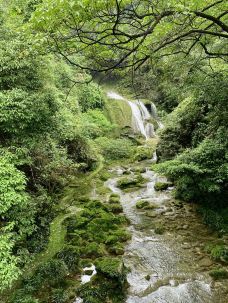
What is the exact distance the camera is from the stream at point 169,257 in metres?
7.04

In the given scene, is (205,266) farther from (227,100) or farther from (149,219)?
(227,100)

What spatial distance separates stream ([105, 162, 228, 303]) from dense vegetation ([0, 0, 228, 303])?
0.47 meters

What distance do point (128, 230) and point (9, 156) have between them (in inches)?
A: 205

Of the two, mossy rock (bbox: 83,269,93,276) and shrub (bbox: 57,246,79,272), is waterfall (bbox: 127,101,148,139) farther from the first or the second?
mossy rock (bbox: 83,269,93,276)

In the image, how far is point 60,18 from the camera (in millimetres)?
4766

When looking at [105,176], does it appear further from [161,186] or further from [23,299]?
[23,299]

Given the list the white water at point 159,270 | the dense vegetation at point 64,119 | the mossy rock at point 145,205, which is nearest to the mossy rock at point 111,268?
the dense vegetation at point 64,119

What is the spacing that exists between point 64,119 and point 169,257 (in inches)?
230

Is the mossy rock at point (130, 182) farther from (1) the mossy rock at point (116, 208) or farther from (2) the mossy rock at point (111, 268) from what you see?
(2) the mossy rock at point (111, 268)

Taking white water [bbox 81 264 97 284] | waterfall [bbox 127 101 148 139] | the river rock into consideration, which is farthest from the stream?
waterfall [bbox 127 101 148 139]

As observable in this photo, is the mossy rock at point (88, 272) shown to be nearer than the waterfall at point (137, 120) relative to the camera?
Yes

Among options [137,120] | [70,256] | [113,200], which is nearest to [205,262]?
[70,256]

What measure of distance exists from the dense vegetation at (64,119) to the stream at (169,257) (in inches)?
18.4

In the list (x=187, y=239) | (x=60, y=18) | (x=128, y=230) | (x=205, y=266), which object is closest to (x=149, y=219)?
(x=128, y=230)
